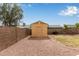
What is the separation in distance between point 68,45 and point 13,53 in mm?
687

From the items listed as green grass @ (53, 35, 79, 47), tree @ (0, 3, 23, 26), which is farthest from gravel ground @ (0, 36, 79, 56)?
tree @ (0, 3, 23, 26)

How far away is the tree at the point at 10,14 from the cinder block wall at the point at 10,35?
0.14 metres

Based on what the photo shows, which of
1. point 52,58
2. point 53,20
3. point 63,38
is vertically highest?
point 53,20

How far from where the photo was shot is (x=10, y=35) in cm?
361

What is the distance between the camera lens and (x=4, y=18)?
3322 mm

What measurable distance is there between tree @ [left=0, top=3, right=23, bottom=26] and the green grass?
20.3 inches

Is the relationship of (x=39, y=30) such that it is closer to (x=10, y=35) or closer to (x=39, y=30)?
(x=39, y=30)

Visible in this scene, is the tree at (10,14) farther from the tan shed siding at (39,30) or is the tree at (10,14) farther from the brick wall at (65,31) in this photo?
the brick wall at (65,31)

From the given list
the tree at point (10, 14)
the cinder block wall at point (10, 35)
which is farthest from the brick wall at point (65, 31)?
the tree at point (10, 14)

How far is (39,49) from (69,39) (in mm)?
395

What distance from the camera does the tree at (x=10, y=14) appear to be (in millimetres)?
3319

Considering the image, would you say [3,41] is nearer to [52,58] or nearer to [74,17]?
[52,58]

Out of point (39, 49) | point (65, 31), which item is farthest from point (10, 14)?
point (65, 31)

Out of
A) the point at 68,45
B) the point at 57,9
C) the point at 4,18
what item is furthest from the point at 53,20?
the point at 4,18
